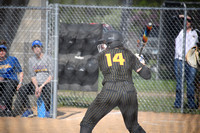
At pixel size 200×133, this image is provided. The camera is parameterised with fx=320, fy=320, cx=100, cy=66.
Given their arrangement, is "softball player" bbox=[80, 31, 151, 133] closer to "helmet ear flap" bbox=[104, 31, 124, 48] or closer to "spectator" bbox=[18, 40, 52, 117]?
"helmet ear flap" bbox=[104, 31, 124, 48]

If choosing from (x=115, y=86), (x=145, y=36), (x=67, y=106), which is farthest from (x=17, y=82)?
(x=115, y=86)

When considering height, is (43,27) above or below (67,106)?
above

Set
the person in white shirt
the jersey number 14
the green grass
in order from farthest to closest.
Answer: the green grass < the person in white shirt < the jersey number 14

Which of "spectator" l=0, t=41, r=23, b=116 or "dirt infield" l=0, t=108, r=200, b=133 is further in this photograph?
"spectator" l=0, t=41, r=23, b=116

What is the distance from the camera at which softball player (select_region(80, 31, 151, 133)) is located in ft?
11.9

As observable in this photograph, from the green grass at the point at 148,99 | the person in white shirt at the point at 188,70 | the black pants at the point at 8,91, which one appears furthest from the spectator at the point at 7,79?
the person in white shirt at the point at 188,70

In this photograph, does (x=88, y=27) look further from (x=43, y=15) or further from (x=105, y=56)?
(x=105, y=56)

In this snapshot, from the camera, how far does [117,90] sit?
11.9 feet

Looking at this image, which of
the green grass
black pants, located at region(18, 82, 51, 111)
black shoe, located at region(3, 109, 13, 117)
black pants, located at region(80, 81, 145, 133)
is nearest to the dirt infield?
black shoe, located at region(3, 109, 13, 117)

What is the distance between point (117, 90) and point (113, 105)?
178 millimetres

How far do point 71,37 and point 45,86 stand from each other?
1.57m

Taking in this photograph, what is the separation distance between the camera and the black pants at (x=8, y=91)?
22.0 ft

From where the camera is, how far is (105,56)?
150 inches

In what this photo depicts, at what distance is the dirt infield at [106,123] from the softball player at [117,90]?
1.80 m
